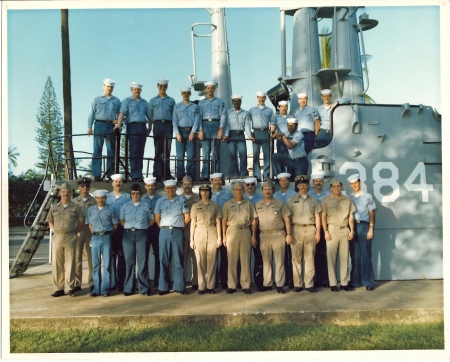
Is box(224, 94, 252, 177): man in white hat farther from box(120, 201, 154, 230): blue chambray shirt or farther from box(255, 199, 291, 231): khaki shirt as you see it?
box(120, 201, 154, 230): blue chambray shirt

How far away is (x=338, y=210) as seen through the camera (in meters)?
6.89

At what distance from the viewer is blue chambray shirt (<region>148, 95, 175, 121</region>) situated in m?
7.84

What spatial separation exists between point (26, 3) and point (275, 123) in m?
3.96

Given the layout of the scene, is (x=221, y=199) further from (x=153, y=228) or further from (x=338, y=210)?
(x=338, y=210)

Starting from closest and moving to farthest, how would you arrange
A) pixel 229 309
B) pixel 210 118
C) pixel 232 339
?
1. pixel 232 339
2. pixel 229 309
3. pixel 210 118

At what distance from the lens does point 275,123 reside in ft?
26.2

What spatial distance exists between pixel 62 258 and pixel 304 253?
10.7ft

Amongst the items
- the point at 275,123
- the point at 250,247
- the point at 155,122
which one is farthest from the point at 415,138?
the point at 155,122

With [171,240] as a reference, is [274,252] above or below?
below

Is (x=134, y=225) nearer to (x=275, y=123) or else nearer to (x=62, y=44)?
(x=275, y=123)

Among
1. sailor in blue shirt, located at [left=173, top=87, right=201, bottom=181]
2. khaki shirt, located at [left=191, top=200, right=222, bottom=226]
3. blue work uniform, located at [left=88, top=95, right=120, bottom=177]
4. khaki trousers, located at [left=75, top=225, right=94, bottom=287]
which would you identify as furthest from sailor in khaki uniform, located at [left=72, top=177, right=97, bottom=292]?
khaki shirt, located at [left=191, top=200, right=222, bottom=226]

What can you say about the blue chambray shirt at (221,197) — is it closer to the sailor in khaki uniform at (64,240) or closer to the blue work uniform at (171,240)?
the blue work uniform at (171,240)

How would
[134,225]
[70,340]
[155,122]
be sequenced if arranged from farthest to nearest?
1. [155,122]
2. [134,225]
3. [70,340]

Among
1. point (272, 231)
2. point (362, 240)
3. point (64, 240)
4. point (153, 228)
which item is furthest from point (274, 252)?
point (64, 240)
